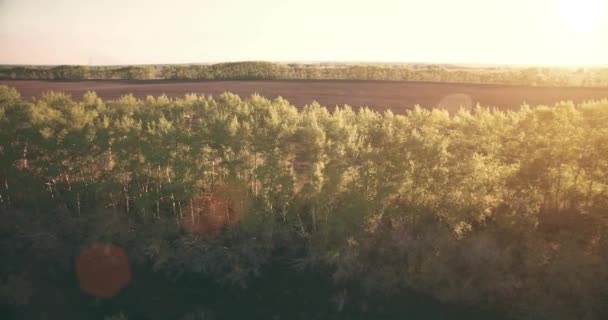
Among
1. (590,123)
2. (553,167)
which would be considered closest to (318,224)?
(553,167)

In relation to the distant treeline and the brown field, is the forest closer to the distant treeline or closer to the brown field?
the brown field

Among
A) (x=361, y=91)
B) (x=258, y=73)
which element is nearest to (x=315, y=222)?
(x=361, y=91)

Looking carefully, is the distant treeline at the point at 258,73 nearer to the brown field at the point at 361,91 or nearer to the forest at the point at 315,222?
the brown field at the point at 361,91

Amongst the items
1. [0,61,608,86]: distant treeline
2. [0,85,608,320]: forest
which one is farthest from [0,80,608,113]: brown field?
[0,85,608,320]: forest

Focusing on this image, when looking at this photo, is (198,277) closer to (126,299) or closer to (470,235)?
(126,299)

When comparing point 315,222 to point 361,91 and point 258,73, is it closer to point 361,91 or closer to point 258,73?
point 361,91

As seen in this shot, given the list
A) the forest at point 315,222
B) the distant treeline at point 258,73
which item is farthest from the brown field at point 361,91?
the forest at point 315,222
